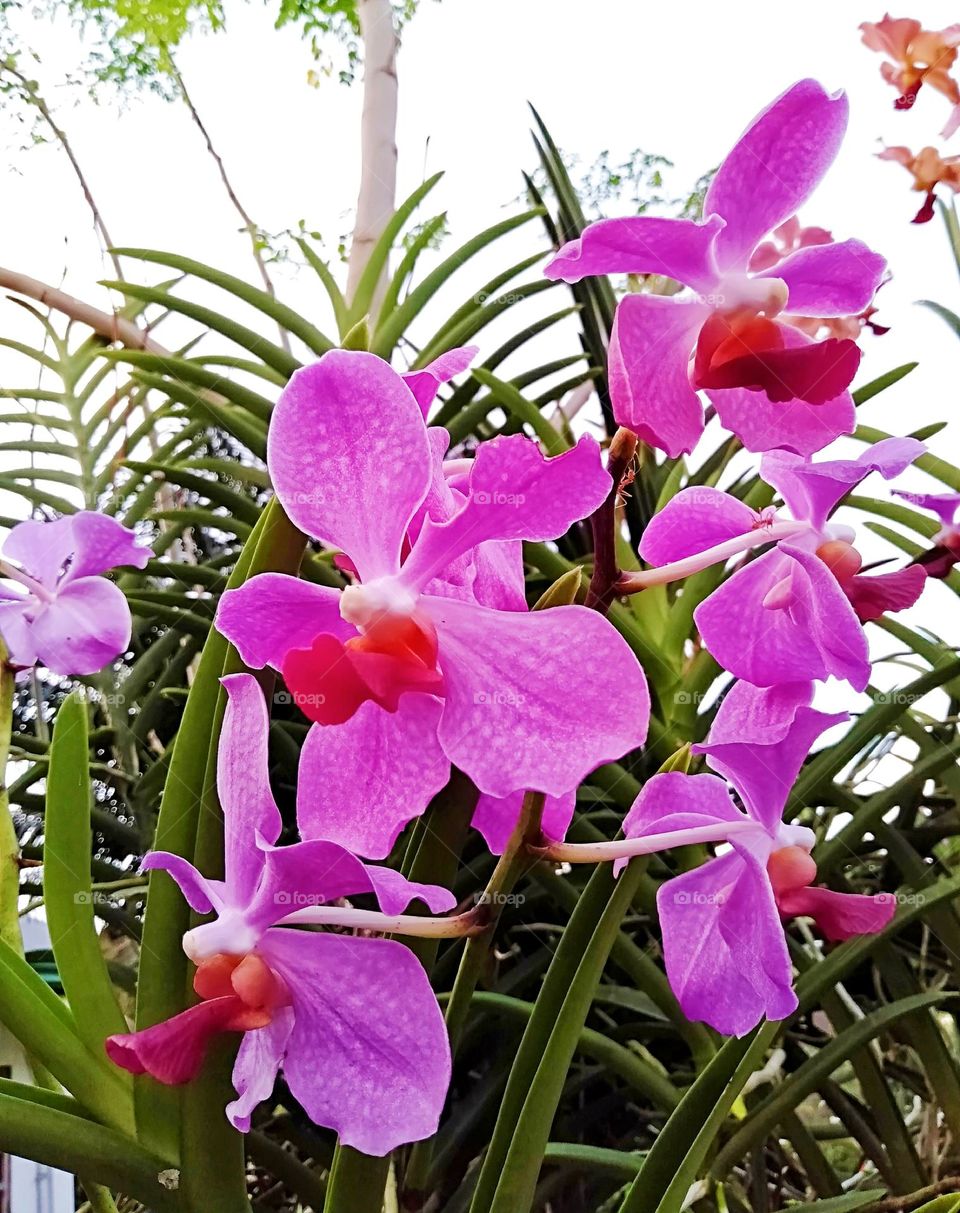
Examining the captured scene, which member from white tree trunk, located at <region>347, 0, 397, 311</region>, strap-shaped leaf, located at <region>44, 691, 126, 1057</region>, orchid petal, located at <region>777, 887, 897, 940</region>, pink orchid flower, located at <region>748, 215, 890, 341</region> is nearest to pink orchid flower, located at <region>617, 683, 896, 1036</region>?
orchid petal, located at <region>777, 887, 897, 940</region>

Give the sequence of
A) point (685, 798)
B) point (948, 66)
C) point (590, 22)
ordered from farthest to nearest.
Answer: point (590, 22), point (948, 66), point (685, 798)

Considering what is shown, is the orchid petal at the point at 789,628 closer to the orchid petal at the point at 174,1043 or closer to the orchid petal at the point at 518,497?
the orchid petal at the point at 518,497

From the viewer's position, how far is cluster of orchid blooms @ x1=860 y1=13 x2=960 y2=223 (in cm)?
71

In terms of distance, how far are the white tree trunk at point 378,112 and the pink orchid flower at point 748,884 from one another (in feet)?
4.78

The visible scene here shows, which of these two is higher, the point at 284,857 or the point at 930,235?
the point at 930,235

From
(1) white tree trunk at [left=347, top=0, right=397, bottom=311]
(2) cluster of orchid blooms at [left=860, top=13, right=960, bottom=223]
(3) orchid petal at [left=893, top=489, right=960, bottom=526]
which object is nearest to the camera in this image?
(3) orchid petal at [left=893, top=489, right=960, bottom=526]

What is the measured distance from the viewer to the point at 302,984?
0.96ft

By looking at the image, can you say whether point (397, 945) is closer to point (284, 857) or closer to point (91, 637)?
point (284, 857)

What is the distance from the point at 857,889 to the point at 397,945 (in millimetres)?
667

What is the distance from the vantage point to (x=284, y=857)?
264mm

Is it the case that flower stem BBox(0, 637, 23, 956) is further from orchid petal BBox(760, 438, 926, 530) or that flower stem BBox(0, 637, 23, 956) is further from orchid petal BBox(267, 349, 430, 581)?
orchid petal BBox(760, 438, 926, 530)

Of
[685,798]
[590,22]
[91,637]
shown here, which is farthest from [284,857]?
[590,22]

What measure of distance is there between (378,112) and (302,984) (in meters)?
1.77

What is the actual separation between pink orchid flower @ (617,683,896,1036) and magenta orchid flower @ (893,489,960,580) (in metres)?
0.08
